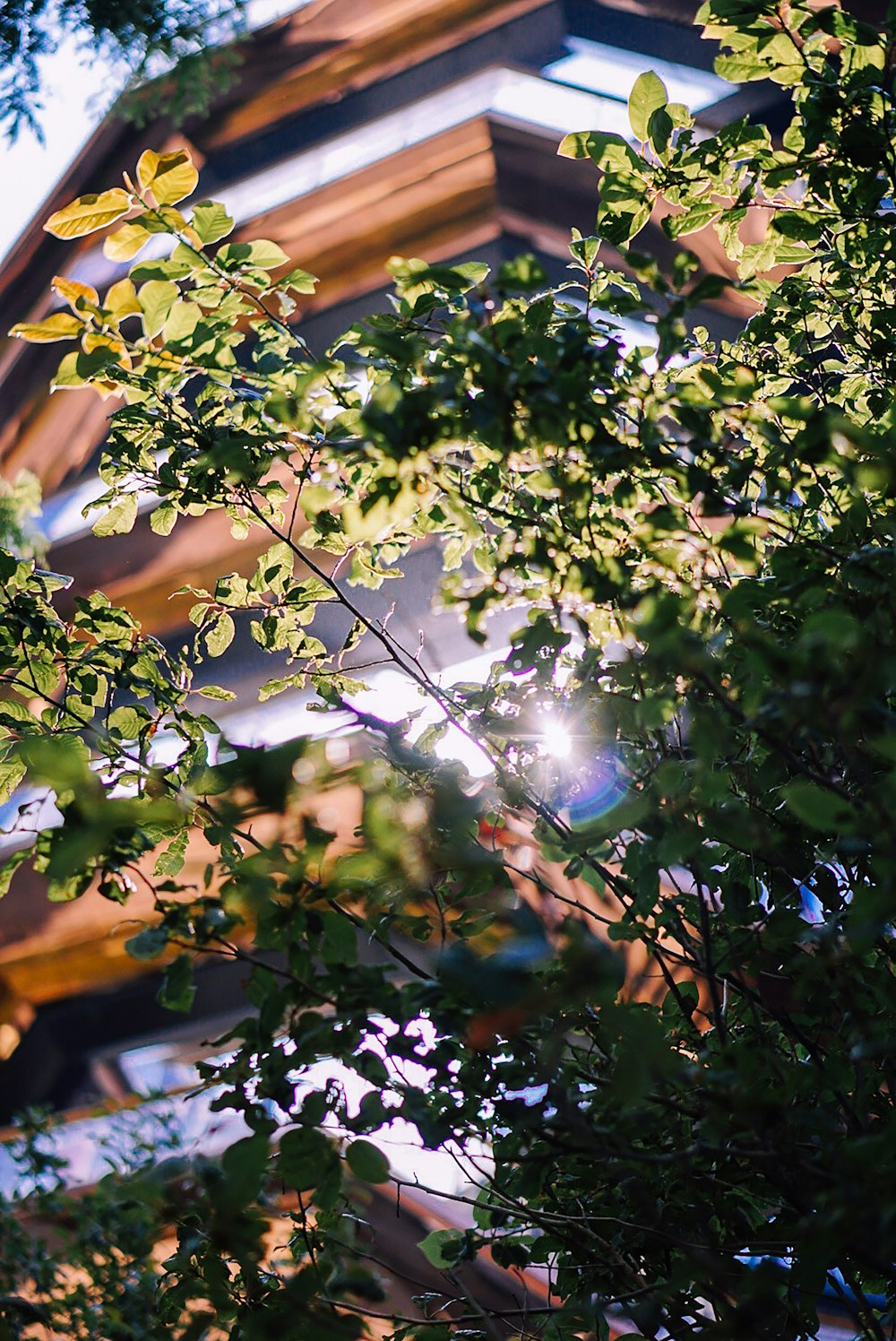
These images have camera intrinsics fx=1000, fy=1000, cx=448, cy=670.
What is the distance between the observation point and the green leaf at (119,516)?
1.18 meters

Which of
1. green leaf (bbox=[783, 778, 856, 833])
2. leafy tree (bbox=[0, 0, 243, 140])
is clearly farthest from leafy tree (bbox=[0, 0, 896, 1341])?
leafy tree (bbox=[0, 0, 243, 140])

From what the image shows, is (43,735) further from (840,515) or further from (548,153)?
(548,153)

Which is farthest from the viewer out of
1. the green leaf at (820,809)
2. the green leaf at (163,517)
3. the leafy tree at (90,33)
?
the leafy tree at (90,33)

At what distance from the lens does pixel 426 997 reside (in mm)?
704

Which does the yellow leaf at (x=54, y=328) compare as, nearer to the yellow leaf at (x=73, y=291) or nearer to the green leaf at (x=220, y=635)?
the yellow leaf at (x=73, y=291)

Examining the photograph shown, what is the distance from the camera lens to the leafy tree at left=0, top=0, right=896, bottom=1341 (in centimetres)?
67

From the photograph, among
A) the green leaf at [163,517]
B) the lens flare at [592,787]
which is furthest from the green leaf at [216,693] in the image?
the lens flare at [592,787]

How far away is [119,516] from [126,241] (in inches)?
13.3

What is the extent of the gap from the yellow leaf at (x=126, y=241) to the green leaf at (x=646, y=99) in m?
0.53

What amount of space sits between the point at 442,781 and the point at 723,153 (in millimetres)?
781

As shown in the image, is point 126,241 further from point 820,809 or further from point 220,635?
point 820,809

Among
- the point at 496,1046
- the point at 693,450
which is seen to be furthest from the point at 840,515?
the point at 496,1046

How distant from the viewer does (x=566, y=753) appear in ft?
3.37

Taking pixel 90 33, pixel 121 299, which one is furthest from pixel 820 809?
pixel 90 33
